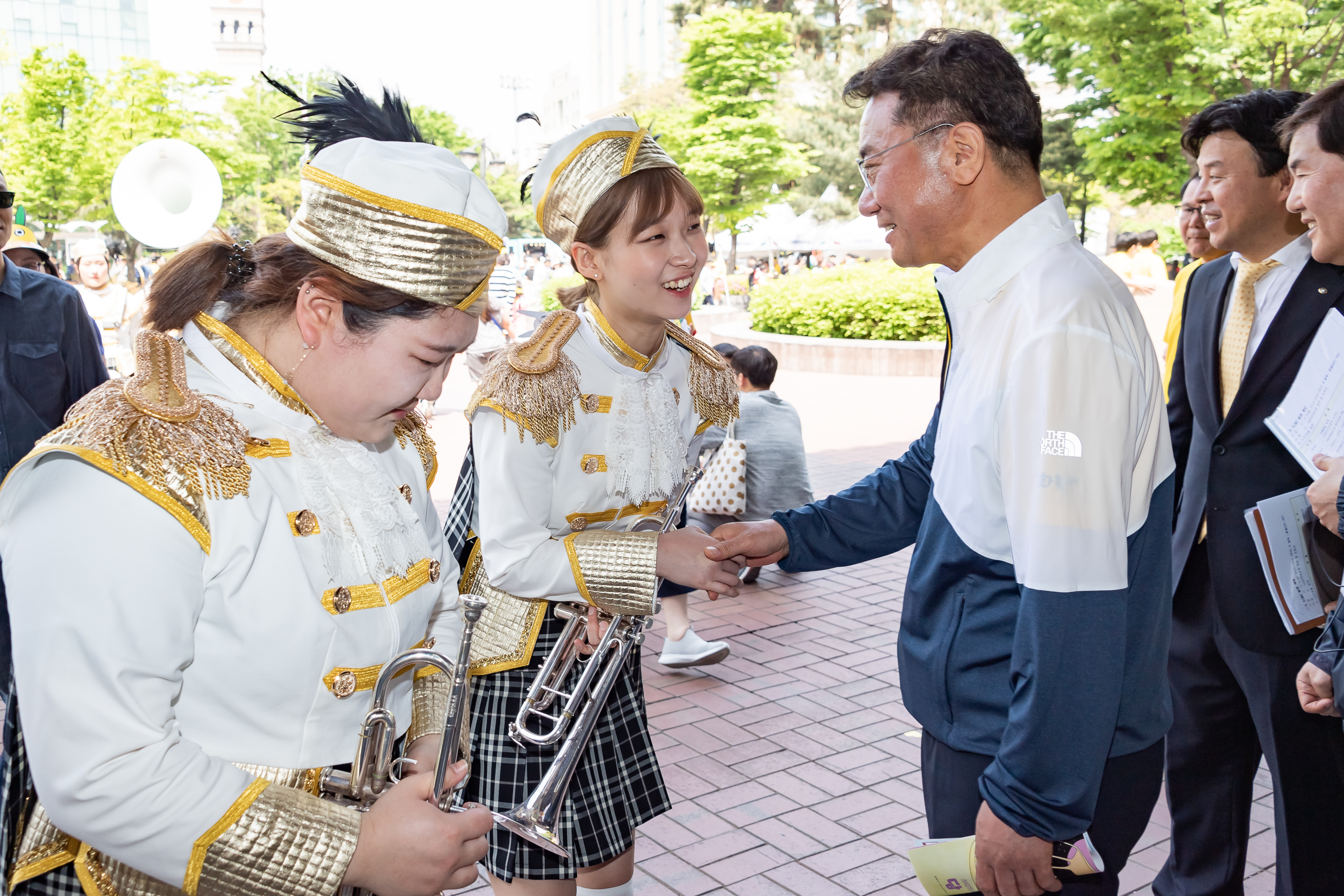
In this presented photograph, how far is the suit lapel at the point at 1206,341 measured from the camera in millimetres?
3078

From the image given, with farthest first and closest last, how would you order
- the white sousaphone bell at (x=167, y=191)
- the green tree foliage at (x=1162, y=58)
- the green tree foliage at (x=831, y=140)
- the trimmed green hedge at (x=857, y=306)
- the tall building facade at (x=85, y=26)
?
the tall building facade at (x=85, y=26) → the green tree foliage at (x=831, y=140) → the trimmed green hedge at (x=857, y=306) → the green tree foliage at (x=1162, y=58) → the white sousaphone bell at (x=167, y=191)

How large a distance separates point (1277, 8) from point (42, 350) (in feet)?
49.2

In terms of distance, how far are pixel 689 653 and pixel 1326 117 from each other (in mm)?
3784

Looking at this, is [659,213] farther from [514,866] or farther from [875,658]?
[875,658]

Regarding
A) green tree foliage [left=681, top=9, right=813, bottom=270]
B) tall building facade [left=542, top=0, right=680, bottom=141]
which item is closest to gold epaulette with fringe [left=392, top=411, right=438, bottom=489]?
green tree foliage [left=681, top=9, right=813, bottom=270]

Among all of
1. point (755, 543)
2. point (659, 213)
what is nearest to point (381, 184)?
point (659, 213)

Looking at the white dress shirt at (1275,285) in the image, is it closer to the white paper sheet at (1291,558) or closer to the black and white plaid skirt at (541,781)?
the white paper sheet at (1291,558)

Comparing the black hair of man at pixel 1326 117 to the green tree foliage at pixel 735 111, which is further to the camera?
the green tree foliage at pixel 735 111

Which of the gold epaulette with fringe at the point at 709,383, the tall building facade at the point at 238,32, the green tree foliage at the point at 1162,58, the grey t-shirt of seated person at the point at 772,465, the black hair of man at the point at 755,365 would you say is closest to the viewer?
the gold epaulette with fringe at the point at 709,383

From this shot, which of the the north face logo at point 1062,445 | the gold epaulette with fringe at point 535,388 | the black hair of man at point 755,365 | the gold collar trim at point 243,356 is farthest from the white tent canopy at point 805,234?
the gold collar trim at point 243,356

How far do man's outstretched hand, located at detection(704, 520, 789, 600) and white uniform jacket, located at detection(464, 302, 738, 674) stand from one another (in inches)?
7.3

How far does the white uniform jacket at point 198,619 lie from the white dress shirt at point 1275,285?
2.65 meters

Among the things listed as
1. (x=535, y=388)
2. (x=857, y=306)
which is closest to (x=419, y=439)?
(x=535, y=388)

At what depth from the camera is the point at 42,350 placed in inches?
143
